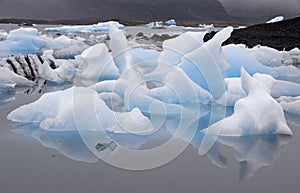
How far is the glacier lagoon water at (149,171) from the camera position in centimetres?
293

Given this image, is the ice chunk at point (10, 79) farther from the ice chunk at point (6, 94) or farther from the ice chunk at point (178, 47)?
the ice chunk at point (178, 47)

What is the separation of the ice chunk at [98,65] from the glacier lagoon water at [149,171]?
314 centimetres

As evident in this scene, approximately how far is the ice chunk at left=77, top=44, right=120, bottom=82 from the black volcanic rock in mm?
10180

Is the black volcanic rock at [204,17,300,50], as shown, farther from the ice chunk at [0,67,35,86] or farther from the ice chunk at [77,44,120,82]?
the ice chunk at [0,67,35,86]

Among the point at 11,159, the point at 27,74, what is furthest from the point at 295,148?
the point at 27,74

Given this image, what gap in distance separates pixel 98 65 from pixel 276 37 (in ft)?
44.7

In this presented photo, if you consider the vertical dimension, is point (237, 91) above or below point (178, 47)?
below

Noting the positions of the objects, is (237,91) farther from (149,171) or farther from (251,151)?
(149,171)

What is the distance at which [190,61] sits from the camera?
5789mm

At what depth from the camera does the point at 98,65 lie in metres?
7.73

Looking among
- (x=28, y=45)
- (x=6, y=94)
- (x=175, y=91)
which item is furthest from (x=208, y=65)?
(x=28, y=45)

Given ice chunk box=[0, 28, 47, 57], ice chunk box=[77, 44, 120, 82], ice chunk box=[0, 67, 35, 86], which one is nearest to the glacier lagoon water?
ice chunk box=[0, 67, 35, 86]

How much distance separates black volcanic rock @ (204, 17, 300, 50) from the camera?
1747 cm

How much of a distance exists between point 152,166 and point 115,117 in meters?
1.02
